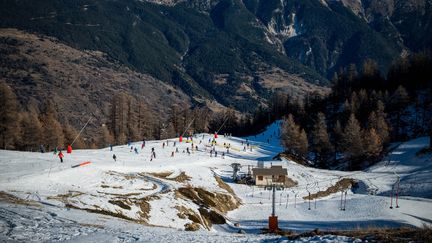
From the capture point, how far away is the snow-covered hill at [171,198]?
21.3 m

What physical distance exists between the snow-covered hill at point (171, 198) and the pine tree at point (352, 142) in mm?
5754

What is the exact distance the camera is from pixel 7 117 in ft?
235

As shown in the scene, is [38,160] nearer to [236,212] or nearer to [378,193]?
[236,212]

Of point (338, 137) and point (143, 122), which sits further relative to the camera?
point (143, 122)

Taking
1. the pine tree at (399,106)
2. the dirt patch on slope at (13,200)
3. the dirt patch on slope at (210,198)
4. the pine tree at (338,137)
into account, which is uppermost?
the pine tree at (399,106)

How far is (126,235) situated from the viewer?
1944 centimetres

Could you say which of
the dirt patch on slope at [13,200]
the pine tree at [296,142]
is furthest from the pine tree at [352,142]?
the dirt patch on slope at [13,200]

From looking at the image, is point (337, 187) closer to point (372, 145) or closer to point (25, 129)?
point (372, 145)

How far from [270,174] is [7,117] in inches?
2002

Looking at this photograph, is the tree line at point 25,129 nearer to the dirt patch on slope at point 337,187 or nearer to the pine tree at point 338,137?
the dirt patch on slope at point 337,187

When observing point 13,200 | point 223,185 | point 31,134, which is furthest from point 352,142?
point 13,200

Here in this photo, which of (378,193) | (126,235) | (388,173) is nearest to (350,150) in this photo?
(388,173)

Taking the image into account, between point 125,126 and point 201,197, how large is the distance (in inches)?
2917

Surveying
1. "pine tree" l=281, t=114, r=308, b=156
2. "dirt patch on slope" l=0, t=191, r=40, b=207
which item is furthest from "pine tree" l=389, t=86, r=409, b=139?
"dirt patch on slope" l=0, t=191, r=40, b=207
